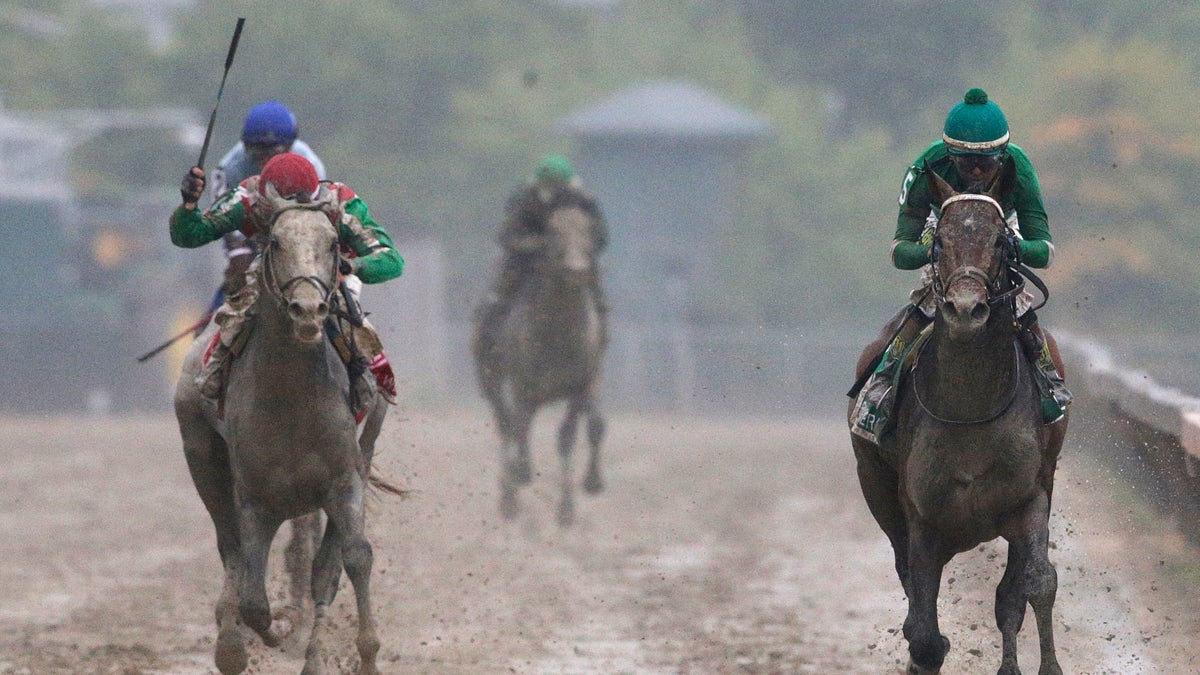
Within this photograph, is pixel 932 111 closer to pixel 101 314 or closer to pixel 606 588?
pixel 101 314

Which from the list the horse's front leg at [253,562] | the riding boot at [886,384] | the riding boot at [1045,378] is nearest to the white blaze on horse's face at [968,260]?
the riding boot at [1045,378]

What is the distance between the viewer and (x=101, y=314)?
3406cm

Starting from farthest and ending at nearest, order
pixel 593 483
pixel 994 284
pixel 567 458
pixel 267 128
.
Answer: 1. pixel 593 483
2. pixel 567 458
3. pixel 267 128
4. pixel 994 284

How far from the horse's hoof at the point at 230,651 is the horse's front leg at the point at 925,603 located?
2.67 m

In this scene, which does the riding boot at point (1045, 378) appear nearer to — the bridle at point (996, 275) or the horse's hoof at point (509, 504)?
the bridle at point (996, 275)

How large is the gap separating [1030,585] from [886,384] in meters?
1.02

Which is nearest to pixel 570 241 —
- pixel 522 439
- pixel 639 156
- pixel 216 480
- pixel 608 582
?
pixel 522 439

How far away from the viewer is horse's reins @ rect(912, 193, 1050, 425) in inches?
265

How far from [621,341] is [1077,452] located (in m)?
23.4

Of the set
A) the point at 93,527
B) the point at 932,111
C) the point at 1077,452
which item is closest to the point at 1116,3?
the point at 932,111

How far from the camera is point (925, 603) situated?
24.1 feet

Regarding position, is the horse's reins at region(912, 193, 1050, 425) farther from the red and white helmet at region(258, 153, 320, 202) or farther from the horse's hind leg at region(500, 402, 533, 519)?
the horse's hind leg at region(500, 402, 533, 519)

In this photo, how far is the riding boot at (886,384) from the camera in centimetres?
765

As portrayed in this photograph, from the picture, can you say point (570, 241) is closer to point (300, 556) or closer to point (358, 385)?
point (300, 556)
